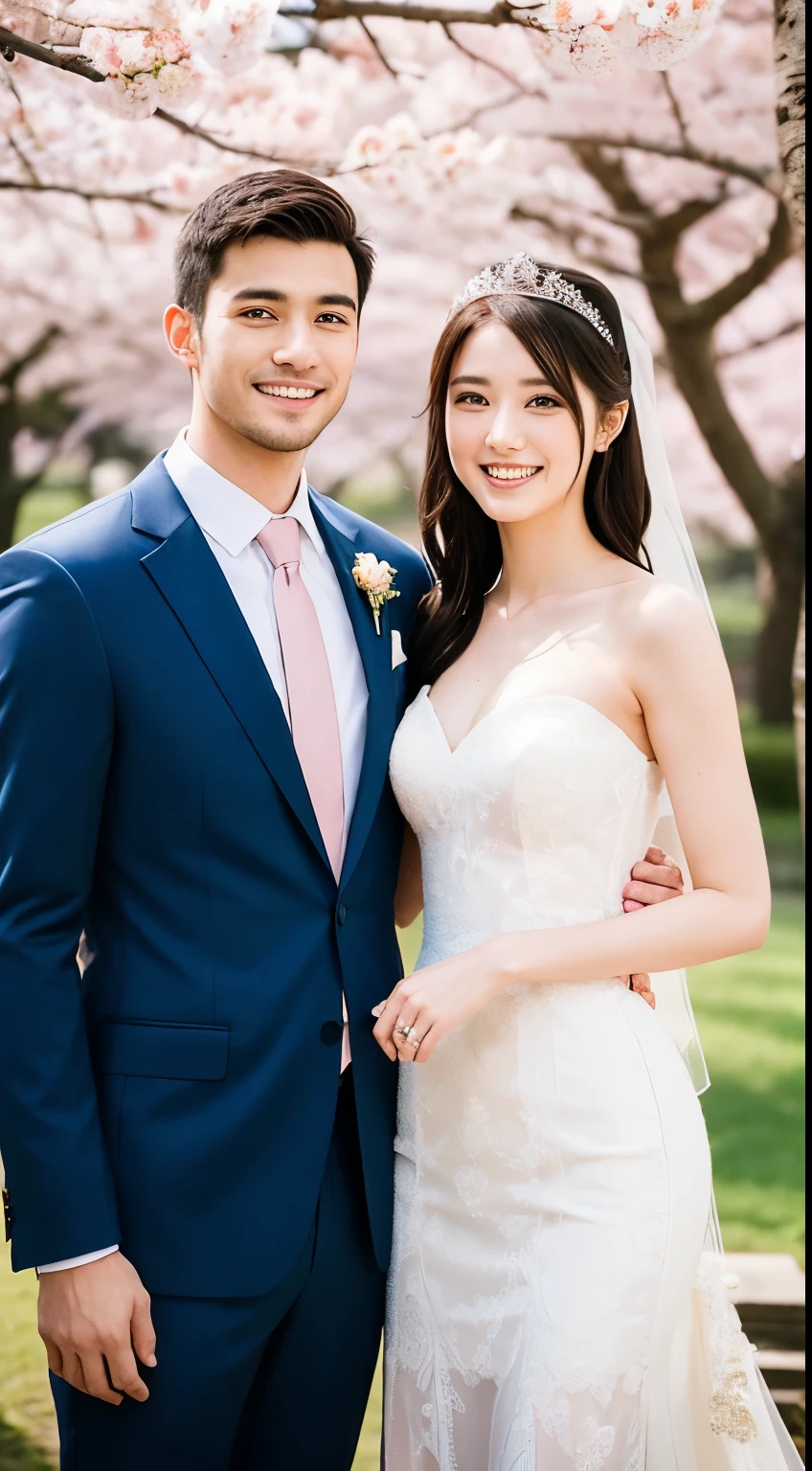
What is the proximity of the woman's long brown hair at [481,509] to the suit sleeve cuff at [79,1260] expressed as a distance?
1173 mm

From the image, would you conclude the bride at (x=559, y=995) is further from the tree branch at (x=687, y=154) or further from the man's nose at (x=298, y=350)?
the tree branch at (x=687, y=154)

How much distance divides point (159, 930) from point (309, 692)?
46cm

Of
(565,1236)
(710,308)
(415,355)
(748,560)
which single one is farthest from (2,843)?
(748,560)

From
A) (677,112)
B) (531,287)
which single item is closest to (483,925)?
(531,287)

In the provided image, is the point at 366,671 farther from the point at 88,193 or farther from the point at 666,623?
the point at 88,193

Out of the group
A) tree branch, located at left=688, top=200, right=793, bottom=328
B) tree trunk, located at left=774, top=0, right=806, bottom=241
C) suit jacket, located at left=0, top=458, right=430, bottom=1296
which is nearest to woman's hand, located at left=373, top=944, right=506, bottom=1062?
suit jacket, located at left=0, top=458, right=430, bottom=1296

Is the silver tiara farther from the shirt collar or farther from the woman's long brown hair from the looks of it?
the shirt collar

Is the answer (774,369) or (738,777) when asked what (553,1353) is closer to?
(738,777)

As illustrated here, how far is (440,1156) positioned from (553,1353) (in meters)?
0.36

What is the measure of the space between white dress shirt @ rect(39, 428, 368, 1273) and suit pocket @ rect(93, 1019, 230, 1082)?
394 mm

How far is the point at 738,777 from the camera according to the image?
7.48 feet

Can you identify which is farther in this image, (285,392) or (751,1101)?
(751,1101)

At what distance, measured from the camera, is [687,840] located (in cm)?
231

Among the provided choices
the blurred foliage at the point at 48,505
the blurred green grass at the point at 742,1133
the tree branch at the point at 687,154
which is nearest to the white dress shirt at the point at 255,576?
the blurred green grass at the point at 742,1133
